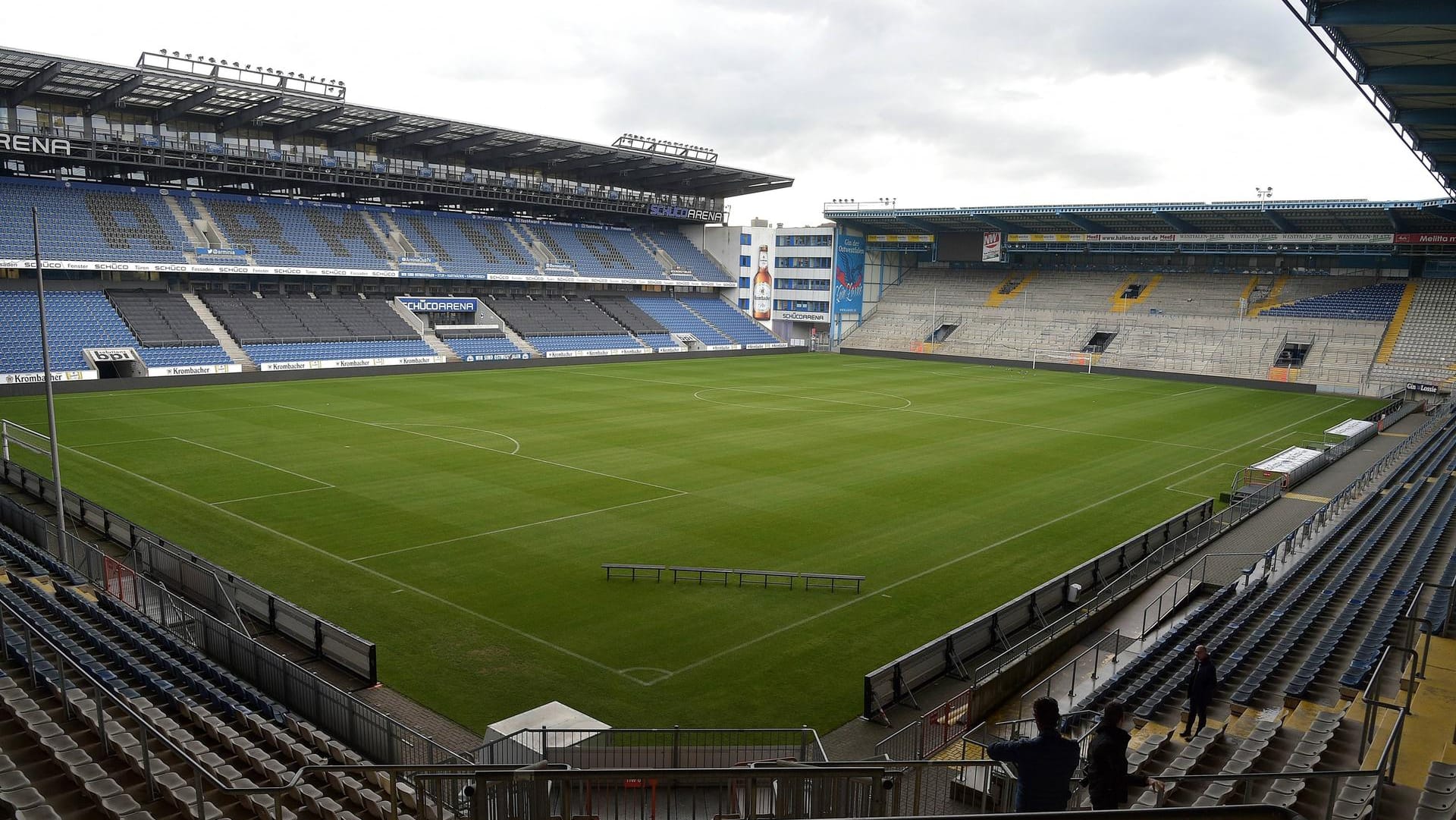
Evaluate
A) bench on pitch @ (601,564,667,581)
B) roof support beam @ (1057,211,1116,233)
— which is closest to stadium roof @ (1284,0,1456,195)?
bench on pitch @ (601,564,667,581)

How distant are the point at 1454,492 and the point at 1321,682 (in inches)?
559

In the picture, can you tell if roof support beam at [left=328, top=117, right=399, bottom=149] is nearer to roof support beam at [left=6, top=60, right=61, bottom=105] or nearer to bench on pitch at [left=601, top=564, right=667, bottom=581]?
roof support beam at [left=6, top=60, right=61, bottom=105]

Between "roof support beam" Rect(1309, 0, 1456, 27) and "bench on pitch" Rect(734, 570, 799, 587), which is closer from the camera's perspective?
"roof support beam" Rect(1309, 0, 1456, 27)

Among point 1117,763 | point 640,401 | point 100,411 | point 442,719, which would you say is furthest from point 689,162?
point 1117,763

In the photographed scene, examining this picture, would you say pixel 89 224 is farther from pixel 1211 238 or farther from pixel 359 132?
pixel 1211 238

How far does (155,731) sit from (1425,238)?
2914 inches

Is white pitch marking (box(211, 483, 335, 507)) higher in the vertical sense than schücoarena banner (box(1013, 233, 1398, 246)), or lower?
lower

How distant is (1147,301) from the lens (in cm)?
7350

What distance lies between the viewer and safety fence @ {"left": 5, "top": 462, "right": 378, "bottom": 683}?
575 inches

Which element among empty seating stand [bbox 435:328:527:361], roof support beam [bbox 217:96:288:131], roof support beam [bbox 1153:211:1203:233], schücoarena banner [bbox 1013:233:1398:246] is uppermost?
roof support beam [bbox 217:96:288:131]

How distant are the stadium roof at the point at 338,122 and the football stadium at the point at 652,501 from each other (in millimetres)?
508

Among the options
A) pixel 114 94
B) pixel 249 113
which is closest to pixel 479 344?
pixel 249 113

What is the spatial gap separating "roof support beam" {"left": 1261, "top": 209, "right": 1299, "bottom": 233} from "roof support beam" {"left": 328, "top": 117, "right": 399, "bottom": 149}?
59.0m

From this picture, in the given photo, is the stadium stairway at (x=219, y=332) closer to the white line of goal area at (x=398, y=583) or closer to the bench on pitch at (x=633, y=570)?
the white line of goal area at (x=398, y=583)
